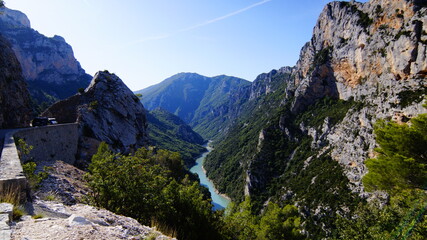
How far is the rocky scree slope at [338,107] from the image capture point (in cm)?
5528

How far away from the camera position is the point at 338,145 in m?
69.0

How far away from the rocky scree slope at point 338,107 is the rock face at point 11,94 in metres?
57.0

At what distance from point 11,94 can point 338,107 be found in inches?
3495

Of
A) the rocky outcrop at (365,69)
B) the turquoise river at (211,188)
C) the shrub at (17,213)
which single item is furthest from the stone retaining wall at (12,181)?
the turquoise river at (211,188)

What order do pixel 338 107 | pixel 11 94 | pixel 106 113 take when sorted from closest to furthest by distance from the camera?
1. pixel 11 94
2. pixel 106 113
3. pixel 338 107

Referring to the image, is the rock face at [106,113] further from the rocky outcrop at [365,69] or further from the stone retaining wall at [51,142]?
the rocky outcrop at [365,69]

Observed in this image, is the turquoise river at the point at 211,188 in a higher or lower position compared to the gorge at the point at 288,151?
lower

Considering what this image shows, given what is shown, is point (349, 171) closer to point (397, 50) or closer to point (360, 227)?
point (397, 50)

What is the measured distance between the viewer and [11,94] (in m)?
26.0

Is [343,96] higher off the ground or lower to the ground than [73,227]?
higher

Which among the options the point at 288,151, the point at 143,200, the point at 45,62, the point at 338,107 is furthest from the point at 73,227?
the point at 45,62

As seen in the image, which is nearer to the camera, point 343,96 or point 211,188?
point 343,96

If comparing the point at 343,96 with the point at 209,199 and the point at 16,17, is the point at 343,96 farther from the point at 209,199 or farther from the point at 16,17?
the point at 16,17

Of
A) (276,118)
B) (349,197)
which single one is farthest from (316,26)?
(349,197)
